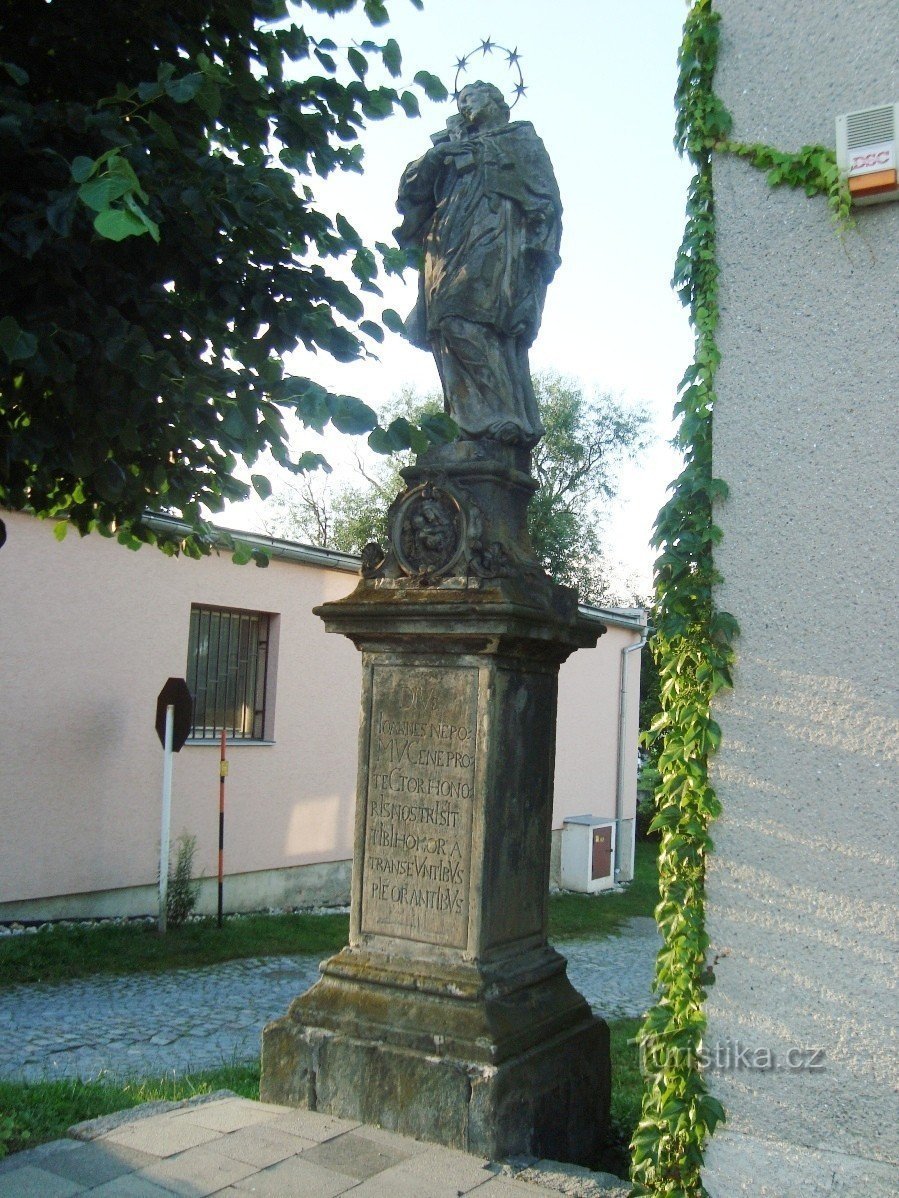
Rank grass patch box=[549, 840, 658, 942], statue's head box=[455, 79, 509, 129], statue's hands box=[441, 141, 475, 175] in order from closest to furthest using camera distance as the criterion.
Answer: statue's hands box=[441, 141, 475, 175], statue's head box=[455, 79, 509, 129], grass patch box=[549, 840, 658, 942]

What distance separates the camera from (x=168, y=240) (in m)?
4.06

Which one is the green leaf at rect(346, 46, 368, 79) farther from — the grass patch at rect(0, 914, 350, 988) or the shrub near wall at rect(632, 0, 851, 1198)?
the grass patch at rect(0, 914, 350, 988)

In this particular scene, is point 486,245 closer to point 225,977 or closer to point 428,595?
point 428,595

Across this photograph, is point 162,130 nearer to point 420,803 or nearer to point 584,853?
point 420,803

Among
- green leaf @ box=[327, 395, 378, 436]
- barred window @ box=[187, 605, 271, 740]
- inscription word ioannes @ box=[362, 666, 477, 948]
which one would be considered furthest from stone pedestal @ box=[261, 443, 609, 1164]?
barred window @ box=[187, 605, 271, 740]

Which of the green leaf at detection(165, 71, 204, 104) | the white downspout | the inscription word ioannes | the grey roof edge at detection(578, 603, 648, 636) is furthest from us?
the white downspout

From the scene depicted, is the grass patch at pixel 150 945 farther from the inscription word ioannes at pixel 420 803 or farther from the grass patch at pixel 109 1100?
the inscription word ioannes at pixel 420 803

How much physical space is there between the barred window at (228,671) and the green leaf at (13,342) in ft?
26.3

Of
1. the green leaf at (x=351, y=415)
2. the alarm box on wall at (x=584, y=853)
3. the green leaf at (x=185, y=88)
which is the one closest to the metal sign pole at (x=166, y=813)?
the green leaf at (x=351, y=415)

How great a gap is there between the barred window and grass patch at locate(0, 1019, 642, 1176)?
579 centimetres

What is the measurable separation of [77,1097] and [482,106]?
487cm

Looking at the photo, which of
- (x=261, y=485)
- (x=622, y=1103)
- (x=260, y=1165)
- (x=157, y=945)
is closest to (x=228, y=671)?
(x=157, y=945)

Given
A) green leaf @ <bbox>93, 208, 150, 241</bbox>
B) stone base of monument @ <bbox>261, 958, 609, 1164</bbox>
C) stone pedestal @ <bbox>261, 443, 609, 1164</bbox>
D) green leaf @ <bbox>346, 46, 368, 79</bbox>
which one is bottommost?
stone base of monument @ <bbox>261, 958, 609, 1164</bbox>

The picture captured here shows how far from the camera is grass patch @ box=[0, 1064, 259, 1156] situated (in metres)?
4.25
